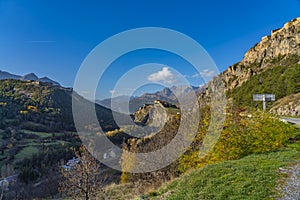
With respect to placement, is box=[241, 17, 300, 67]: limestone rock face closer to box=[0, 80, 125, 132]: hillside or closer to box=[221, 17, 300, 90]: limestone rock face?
box=[221, 17, 300, 90]: limestone rock face

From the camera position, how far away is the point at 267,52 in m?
121

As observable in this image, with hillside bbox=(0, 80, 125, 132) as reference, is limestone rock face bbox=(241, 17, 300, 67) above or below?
above

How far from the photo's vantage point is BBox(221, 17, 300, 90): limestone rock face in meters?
106

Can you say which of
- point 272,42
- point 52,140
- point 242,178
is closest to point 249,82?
point 272,42

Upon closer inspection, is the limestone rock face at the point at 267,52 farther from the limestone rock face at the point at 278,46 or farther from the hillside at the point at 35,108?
the hillside at the point at 35,108

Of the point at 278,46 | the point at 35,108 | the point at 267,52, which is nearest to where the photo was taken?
the point at 35,108

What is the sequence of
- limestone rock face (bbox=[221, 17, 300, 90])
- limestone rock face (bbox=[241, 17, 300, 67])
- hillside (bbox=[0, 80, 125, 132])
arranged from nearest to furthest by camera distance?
hillside (bbox=[0, 80, 125, 132]) < limestone rock face (bbox=[241, 17, 300, 67]) < limestone rock face (bbox=[221, 17, 300, 90])

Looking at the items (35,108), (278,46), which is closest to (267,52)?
(278,46)

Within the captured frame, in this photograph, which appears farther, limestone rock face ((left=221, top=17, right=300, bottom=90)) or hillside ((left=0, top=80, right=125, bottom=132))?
limestone rock face ((left=221, top=17, right=300, bottom=90))

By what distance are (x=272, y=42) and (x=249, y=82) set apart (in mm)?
34472

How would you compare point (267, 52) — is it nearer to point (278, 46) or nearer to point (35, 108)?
point (278, 46)

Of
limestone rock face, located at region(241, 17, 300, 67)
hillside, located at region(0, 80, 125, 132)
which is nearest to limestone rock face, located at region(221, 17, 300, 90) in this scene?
limestone rock face, located at region(241, 17, 300, 67)

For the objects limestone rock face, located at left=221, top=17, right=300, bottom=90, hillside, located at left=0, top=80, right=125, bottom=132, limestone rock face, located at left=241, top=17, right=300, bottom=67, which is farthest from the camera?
limestone rock face, located at left=221, top=17, right=300, bottom=90

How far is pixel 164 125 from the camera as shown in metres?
14.3
